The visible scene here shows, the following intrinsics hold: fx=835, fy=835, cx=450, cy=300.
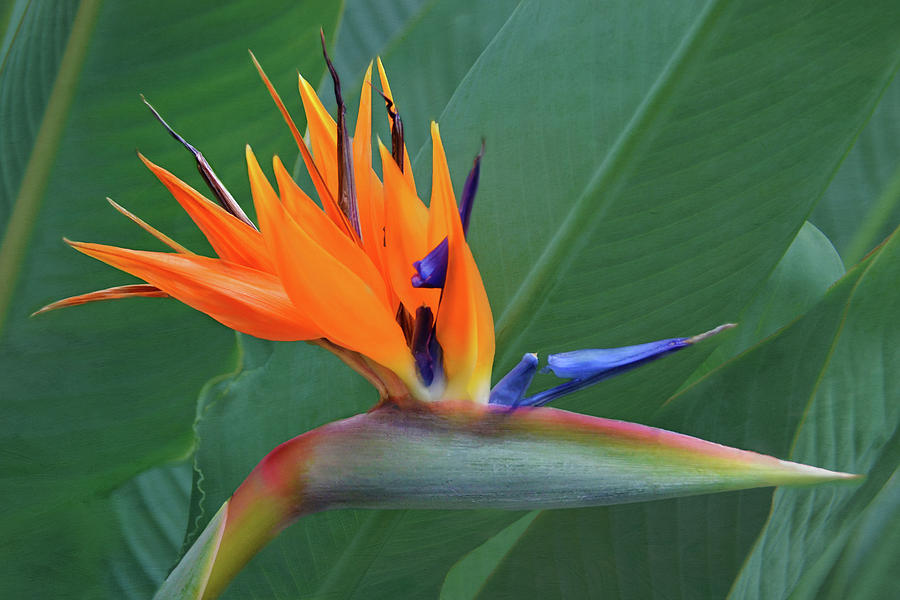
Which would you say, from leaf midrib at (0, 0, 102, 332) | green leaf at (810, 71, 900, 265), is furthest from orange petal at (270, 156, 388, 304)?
green leaf at (810, 71, 900, 265)

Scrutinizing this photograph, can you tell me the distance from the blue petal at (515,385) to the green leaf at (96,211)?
1.02 feet

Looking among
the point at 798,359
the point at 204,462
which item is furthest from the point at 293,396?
the point at 798,359

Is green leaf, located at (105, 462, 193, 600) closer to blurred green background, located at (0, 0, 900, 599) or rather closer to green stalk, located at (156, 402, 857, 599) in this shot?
blurred green background, located at (0, 0, 900, 599)

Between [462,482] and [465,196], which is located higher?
[465,196]

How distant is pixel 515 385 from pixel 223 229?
0.13 meters

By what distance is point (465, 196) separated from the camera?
1.10ft

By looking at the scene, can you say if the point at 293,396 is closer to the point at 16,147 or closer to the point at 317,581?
the point at 317,581

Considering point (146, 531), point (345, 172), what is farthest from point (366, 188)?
point (146, 531)

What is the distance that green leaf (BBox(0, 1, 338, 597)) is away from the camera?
1.74 ft

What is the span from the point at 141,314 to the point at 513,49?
30 cm

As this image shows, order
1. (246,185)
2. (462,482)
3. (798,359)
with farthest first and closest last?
1. (246,185)
2. (798,359)
3. (462,482)

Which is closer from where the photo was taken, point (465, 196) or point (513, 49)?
point (465, 196)

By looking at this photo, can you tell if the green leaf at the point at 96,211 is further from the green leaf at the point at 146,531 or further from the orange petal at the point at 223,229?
the orange petal at the point at 223,229

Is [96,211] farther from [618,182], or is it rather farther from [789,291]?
[789,291]
